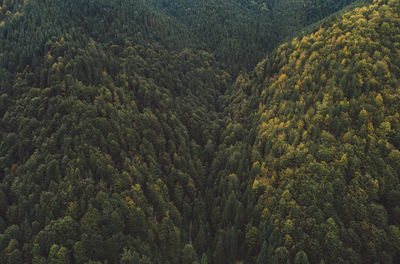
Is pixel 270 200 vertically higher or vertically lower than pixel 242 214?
higher

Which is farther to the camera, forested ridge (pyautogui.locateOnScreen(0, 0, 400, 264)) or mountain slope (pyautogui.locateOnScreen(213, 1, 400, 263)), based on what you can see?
mountain slope (pyautogui.locateOnScreen(213, 1, 400, 263))

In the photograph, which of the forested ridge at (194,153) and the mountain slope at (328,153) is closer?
the forested ridge at (194,153)

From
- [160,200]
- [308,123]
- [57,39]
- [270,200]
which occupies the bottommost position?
[160,200]

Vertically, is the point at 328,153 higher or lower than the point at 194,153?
higher

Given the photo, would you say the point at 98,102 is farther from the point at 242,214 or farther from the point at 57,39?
the point at 242,214

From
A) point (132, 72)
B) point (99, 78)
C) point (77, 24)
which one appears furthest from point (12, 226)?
point (77, 24)

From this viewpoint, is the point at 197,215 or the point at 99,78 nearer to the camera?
the point at 197,215

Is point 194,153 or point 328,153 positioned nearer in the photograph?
point 328,153

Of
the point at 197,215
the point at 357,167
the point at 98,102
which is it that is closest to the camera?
the point at 357,167
